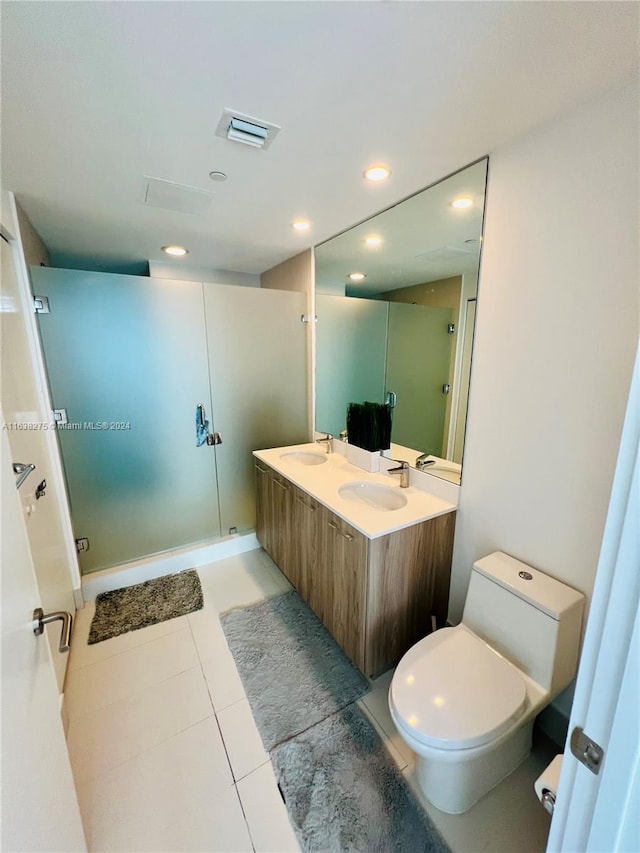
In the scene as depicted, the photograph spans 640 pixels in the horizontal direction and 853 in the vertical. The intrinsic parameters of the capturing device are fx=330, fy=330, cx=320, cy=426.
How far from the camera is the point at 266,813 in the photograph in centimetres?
113

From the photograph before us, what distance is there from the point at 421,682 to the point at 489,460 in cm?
89

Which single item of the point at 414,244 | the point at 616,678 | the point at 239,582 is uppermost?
the point at 414,244

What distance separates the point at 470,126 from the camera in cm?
116

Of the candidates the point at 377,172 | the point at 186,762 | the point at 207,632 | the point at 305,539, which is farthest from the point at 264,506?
the point at 377,172

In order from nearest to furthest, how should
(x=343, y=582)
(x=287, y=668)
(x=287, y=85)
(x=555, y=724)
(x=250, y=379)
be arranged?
(x=287, y=85) < (x=555, y=724) < (x=343, y=582) < (x=287, y=668) < (x=250, y=379)

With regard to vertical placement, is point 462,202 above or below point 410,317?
above

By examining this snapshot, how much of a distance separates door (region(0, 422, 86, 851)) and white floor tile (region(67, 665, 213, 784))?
18.1 inches

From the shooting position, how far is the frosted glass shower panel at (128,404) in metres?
1.99

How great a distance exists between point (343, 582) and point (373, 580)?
205 mm

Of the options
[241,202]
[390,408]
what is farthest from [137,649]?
[241,202]

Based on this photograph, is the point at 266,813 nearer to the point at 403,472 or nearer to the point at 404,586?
the point at 404,586

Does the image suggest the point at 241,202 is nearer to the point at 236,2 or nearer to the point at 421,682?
the point at 236,2

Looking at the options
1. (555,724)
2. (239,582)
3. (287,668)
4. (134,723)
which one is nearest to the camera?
(555,724)

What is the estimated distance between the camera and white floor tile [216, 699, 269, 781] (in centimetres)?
126
